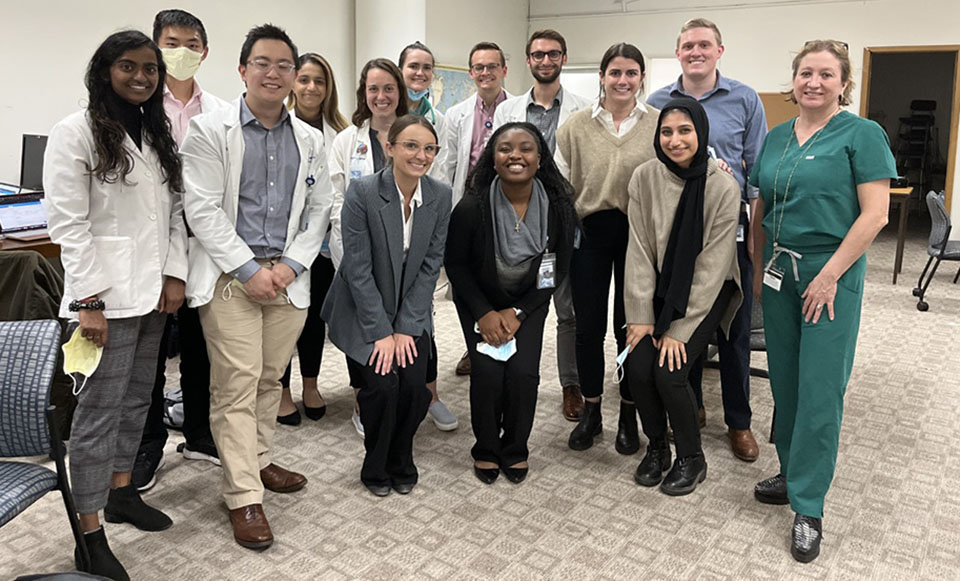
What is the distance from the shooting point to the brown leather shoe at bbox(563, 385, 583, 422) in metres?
3.61

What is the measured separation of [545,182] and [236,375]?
4.46ft

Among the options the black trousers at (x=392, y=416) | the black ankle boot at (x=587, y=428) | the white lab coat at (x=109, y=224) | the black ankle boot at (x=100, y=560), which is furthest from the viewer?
the black ankle boot at (x=587, y=428)

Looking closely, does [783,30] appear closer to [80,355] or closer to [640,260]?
[640,260]

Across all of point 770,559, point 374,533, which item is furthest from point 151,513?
point 770,559

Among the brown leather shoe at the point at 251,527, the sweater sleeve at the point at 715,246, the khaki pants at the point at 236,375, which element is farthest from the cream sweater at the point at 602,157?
the brown leather shoe at the point at 251,527

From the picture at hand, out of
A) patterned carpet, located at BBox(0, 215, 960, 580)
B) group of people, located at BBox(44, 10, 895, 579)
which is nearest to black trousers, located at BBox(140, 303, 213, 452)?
group of people, located at BBox(44, 10, 895, 579)

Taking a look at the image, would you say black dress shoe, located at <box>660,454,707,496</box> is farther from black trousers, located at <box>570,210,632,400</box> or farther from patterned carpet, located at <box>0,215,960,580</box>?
black trousers, located at <box>570,210,632,400</box>

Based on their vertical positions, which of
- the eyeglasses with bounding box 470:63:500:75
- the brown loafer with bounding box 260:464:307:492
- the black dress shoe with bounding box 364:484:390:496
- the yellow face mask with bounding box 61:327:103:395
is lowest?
the black dress shoe with bounding box 364:484:390:496

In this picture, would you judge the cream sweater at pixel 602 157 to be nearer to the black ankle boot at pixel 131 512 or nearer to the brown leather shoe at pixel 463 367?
the brown leather shoe at pixel 463 367

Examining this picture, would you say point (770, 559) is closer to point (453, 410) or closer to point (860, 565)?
point (860, 565)

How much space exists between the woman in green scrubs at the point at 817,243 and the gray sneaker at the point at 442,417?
1.48m

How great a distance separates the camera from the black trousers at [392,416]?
2.79m

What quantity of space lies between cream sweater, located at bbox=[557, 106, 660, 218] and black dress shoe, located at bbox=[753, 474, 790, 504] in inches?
45.8

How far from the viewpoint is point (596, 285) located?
3176 millimetres
